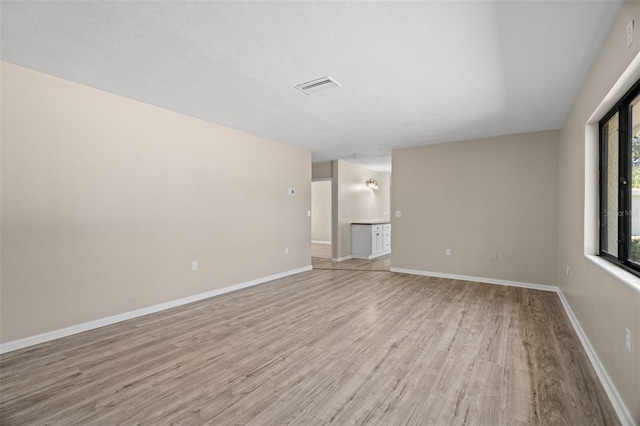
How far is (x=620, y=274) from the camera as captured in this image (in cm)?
194

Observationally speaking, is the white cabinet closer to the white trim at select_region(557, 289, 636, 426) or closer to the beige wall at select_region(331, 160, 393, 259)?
the beige wall at select_region(331, 160, 393, 259)

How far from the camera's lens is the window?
2.02 m

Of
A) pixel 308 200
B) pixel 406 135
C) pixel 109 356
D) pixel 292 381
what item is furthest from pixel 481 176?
pixel 109 356

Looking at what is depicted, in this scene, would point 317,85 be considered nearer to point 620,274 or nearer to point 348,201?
point 620,274

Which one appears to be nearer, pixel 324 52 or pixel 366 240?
pixel 324 52

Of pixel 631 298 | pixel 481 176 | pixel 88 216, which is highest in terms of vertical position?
pixel 481 176

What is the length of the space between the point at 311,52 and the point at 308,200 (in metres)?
3.93

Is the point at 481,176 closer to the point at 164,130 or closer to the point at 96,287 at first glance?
the point at 164,130

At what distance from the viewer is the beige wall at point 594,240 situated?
1690mm

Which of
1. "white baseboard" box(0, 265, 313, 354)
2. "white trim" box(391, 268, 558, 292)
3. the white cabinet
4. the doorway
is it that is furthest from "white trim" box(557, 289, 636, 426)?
the doorway

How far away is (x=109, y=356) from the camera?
249 centimetres

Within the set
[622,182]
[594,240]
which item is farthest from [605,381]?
[622,182]

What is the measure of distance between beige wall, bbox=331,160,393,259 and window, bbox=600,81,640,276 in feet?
16.7

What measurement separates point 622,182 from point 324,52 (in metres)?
2.41
